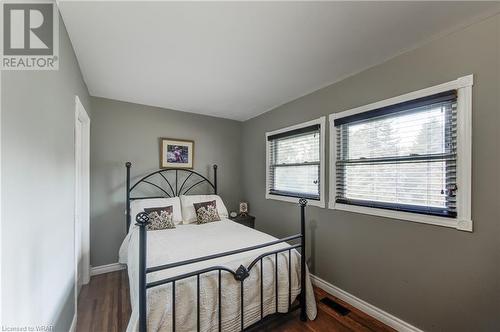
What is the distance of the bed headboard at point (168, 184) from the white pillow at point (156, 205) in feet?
0.70

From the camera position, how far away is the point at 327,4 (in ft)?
4.37

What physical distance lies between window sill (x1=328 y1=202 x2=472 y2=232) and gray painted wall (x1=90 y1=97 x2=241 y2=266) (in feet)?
7.97

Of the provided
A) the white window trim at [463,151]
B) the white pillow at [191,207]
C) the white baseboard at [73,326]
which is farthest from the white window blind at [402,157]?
the white baseboard at [73,326]

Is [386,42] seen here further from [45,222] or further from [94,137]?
[94,137]

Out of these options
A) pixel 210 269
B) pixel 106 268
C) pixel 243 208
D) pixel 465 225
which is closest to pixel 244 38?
pixel 210 269

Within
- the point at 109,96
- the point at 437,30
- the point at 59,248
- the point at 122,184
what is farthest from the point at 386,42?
the point at 122,184

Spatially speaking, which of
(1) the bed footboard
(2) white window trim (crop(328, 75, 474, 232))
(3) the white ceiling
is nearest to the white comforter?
(1) the bed footboard

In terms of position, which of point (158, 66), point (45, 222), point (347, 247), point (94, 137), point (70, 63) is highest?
point (158, 66)

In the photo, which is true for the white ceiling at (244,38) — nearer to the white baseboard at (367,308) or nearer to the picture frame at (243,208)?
the picture frame at (243,208)

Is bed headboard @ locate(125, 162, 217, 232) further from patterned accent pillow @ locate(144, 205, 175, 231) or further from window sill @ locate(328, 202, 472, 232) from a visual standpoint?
window sill @ locate(328, 202, 472, 232)

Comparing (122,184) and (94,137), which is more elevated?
(94,137)

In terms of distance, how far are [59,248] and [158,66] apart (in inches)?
67.9

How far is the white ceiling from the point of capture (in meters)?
1.38

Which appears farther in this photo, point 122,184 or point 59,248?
point 122,184
